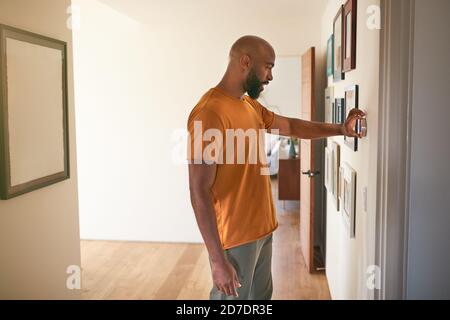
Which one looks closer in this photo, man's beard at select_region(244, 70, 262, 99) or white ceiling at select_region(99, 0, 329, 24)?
man's beard at select_region(244, 70, 262, 99)

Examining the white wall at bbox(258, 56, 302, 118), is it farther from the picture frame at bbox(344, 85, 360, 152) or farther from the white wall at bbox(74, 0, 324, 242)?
the picture frame at bbox(344, 85, 360, 152)

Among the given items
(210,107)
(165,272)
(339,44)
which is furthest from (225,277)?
(165,272)

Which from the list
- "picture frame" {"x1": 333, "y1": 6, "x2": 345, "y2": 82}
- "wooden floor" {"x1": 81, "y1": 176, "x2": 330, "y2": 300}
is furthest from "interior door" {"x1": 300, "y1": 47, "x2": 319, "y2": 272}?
"picture frame" {"x1": 333, "y1": 6, "x2": 345, "y2": 82}

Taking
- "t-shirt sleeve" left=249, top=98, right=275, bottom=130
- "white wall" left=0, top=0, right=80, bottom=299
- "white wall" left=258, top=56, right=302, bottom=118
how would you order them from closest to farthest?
"white wall" left=0, top=0, right=80, bottom=299, "t-shirt sleeve" left=249, top=98, right=275, bottom=130, "white wall" left=258, top=56, right=302, bottom=118

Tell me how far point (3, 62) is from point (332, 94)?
2.23 metres

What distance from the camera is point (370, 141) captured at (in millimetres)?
1765

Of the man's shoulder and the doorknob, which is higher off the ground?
the man's shoulder

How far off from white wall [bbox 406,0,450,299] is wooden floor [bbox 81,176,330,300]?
188cm

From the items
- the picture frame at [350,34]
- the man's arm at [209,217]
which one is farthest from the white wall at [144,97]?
the man's arm at [209,217]

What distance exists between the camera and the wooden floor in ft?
11.2

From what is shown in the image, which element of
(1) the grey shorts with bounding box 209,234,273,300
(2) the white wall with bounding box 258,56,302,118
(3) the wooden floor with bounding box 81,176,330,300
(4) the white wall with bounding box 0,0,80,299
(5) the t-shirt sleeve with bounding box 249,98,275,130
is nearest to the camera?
Result: (1) the grey shorts with bounding box 209,234,273,300

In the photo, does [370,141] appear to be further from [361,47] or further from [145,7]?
[145,7]

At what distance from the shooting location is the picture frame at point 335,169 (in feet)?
9.18

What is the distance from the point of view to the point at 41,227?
2234 millimetres
